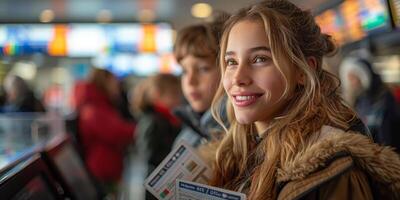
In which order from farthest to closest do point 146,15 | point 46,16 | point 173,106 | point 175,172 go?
point 146,15, point 46,16, point 173,106, point 175,172

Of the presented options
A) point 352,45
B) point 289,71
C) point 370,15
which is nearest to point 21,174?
point 289,71

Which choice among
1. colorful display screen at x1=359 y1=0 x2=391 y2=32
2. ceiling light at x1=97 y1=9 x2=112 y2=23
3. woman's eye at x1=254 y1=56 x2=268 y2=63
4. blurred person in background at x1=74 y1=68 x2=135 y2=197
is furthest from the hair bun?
ceiling light at x1=97 y1=9 x2=112 y2=23

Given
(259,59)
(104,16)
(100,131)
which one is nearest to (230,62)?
(259,59)

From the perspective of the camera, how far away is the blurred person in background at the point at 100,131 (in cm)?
480

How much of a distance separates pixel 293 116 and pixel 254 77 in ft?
0.48

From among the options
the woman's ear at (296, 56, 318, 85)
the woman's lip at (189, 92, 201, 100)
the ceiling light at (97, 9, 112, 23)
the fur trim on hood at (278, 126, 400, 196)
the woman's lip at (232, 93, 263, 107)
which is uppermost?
the ceiling light at (97, 9, 112, 23)

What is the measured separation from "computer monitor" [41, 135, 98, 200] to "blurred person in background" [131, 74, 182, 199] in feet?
1.88

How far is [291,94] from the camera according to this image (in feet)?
4.30

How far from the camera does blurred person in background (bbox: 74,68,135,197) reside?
4.80 metres

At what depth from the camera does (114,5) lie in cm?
800

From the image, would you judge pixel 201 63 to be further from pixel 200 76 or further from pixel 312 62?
pixel 312 62

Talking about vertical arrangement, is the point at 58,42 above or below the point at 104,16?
below

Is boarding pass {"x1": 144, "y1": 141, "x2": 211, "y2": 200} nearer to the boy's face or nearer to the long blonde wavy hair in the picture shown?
the long blonde wavy hair

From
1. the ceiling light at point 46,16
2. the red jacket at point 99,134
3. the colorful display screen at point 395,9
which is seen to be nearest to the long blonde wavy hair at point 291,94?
the colorful display screen at point 395,9
